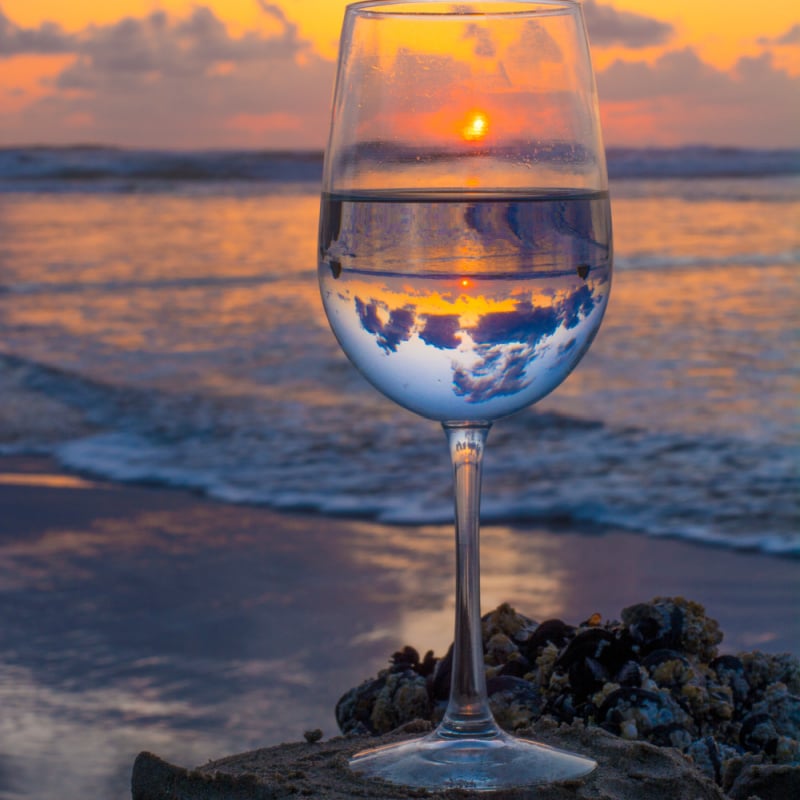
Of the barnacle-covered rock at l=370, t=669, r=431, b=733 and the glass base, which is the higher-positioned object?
the glass base

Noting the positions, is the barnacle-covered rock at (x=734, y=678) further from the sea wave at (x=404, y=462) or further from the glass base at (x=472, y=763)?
the sea wave at (x=404, y=462)

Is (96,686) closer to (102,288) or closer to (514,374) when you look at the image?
(514,374)

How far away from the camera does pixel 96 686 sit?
11.2 feet

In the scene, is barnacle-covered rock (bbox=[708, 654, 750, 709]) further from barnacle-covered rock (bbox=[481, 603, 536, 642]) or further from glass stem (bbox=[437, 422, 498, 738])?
glass stem (bbox=[437, 422, 498, 738])

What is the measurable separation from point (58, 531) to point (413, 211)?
3585 millimetres

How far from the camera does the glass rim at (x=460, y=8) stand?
5.77 ft

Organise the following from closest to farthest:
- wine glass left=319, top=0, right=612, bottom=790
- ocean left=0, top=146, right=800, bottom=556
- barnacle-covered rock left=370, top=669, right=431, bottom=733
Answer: wine glass left=319, top=0, right=612, bottom=790 < barnacle-covered rock left=370, top=669, right=431, bottom=733 < ocean left=0, top=146, right=800, bottom=556

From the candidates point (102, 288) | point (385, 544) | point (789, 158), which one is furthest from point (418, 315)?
point (789, 158)

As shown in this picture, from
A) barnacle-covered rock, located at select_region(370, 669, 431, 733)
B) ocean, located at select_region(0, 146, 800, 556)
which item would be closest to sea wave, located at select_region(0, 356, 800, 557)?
ocean, located at select_region(0, 146, 800, 556)

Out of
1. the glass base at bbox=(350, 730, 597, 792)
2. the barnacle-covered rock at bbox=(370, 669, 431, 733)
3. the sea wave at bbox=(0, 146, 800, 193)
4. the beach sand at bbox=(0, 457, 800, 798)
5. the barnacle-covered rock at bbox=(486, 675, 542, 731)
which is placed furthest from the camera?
the sea wave at bbox=(0, 146, 800, 193)

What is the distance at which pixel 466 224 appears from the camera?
1.68 m

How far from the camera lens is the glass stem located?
1.85 m

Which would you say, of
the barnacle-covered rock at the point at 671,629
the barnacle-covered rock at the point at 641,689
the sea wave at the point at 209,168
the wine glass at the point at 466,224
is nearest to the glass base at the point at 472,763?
the wine glass at the point at 466,224

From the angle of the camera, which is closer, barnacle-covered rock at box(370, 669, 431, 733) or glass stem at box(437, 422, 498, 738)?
glass stem at box(437, 422, 498, 738)
